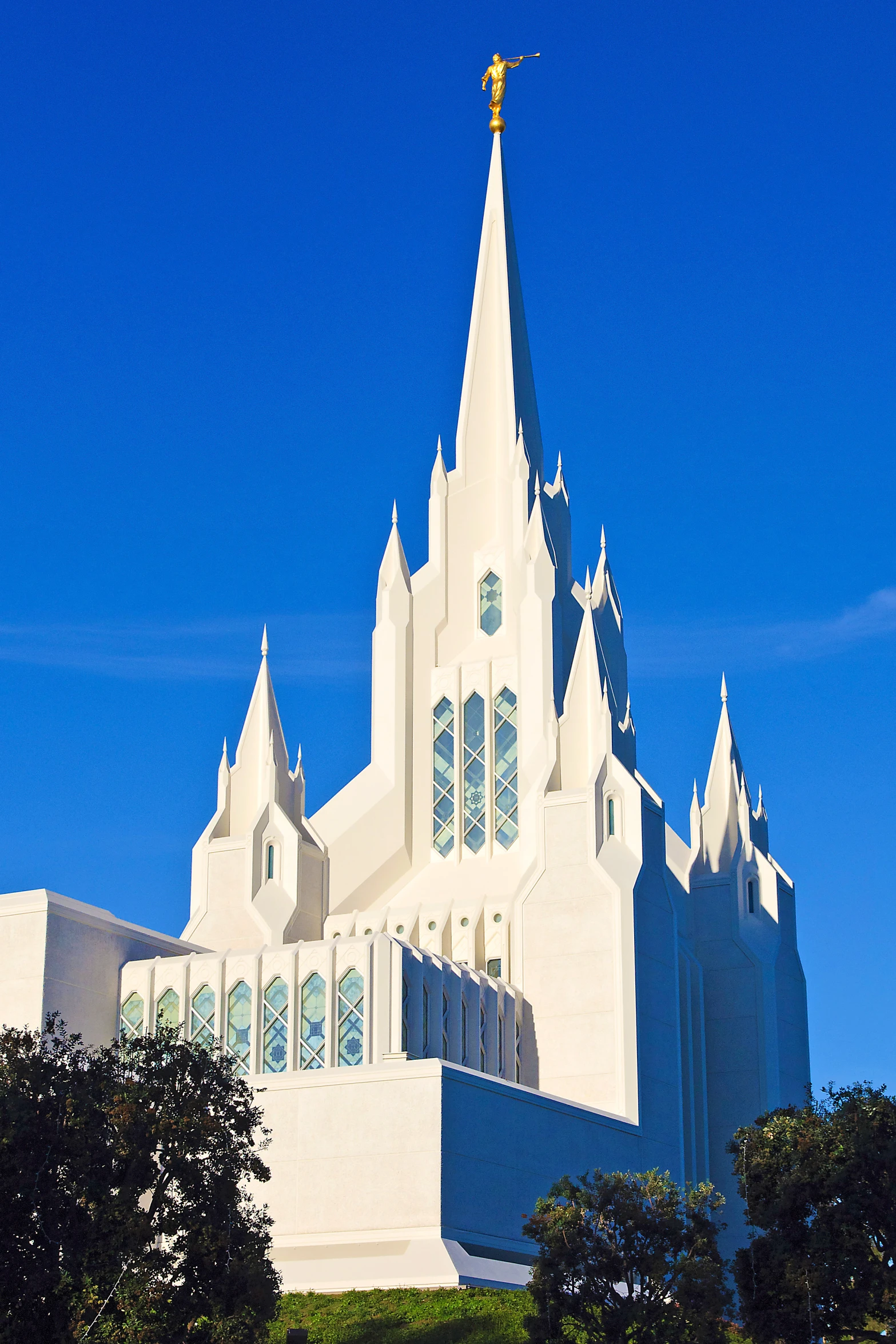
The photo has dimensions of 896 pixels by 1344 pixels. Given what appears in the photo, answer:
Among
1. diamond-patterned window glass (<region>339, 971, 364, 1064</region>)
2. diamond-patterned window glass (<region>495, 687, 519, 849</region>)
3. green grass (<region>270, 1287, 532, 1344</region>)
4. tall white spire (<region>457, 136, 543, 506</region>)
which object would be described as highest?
tall white spire (<region>457, 136, 543, 506</region>)

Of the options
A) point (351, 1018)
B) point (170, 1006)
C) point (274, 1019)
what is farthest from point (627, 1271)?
point (170, 1006)

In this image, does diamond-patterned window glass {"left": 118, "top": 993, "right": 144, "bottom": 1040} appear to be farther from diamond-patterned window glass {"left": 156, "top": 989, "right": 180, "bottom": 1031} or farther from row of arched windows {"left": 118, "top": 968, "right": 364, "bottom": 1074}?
diamond-patterned window glass {"left": 156, "top": 989, "right": 180, "bottom": 1031}

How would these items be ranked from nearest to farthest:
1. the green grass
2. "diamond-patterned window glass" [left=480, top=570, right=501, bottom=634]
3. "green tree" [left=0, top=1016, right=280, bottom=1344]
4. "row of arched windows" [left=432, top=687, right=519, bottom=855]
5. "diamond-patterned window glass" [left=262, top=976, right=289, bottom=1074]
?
1. "green tree" [left=0, top=1016, right=280, bottom=1344]
2. the green grass
3. "diamond-patterned window glass" [left=262, top=976, right=289, bottom=1074]
4. "row of arched windows" [left=432, top=687, right=519, bottom=855]
5. "diamond-patterned window glass" [left=480, top=570, right=501, bottom=634]

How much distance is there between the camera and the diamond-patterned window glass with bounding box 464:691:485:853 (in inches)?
2035

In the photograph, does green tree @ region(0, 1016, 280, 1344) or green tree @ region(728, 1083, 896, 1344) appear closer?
green tree @ region(0, 1016, 280, 1344)

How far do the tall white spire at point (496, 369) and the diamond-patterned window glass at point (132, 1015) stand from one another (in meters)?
19.9

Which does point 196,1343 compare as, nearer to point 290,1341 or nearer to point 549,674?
point 290,1341

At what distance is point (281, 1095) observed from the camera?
38406mm

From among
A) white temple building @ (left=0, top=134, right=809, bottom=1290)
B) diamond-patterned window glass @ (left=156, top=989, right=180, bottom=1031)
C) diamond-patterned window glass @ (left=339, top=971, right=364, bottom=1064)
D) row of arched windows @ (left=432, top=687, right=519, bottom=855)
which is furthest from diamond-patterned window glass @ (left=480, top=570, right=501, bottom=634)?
diamond-patterned window glass @ (left=156, top=989, right=180, bottom=1031)

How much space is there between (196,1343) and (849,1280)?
33.0 ft

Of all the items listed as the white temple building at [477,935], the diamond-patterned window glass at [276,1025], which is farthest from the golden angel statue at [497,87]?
the diamond-patterned window glass at [276,1025]

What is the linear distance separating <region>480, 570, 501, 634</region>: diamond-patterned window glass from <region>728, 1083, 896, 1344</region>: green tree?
89.2ft

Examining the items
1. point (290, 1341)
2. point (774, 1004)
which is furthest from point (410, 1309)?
point (774, 1004)

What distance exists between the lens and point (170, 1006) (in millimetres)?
43906
